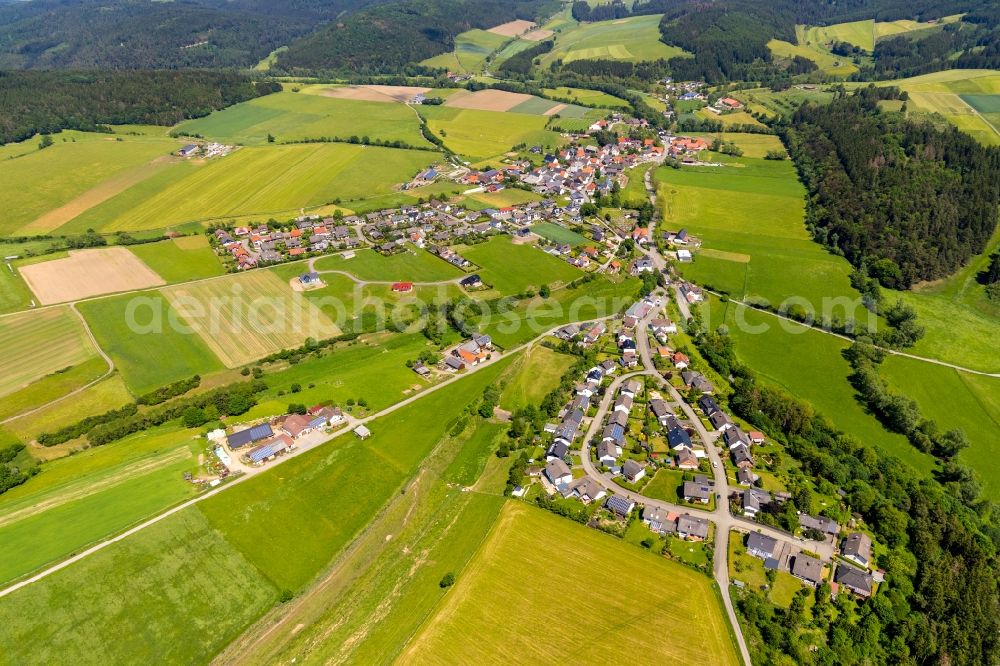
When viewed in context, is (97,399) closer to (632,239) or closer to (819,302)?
(632,239)

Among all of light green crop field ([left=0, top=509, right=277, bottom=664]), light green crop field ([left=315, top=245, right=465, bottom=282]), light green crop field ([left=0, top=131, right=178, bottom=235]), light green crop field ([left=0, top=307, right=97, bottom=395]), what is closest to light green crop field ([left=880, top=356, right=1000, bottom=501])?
light green crop field ([left=315, top=245, right=465, bottom=282])

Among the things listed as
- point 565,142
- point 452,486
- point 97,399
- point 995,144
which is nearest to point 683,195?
point 565,142

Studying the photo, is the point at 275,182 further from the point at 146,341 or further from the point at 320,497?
the point at 320,497

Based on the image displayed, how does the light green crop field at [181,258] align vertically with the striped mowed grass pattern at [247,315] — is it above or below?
above

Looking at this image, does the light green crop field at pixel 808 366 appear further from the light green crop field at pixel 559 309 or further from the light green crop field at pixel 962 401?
the light green crop field at pixel 559 309

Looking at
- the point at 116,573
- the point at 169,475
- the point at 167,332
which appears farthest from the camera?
the point at 167,332

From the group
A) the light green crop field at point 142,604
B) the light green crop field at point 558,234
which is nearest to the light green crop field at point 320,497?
the light green crop field at point 142,604

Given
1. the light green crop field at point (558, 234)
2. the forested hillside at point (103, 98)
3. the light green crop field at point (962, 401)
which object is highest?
the forested hillside at point (103, 98)
